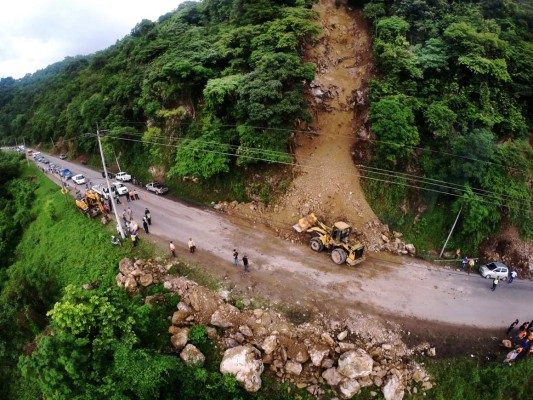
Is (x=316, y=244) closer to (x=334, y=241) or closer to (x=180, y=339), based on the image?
(x=334, y=241)

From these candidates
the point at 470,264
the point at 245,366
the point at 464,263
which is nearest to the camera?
the point at 245,366

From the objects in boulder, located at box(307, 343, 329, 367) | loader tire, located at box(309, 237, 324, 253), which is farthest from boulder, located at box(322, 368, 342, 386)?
loader tire, located at box(309, 237, 324, 253)

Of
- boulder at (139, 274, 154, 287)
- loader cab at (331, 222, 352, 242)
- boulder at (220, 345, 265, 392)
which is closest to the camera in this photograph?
boulder at (220, 345, 265, 392)

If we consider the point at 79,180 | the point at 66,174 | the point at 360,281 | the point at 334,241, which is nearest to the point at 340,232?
the point at 334,241

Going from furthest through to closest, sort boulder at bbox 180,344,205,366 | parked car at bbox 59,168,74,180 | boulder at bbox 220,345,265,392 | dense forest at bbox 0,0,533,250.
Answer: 1. parked car at bbox 59,168,74,180
2. dense forest at bbox 0,0,533,250
3. boulder at bbox 180,344,205,366
4. boulder at bbox 220,345,265,392

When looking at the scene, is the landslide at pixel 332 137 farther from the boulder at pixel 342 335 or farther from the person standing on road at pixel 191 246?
the boulder at pixel 342 335

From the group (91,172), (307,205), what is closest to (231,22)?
(307,205)

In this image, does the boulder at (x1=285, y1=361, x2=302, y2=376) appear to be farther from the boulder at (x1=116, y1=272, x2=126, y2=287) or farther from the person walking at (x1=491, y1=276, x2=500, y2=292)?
the person walking at (x1=491, y1=276, x2=500, y2=292)
